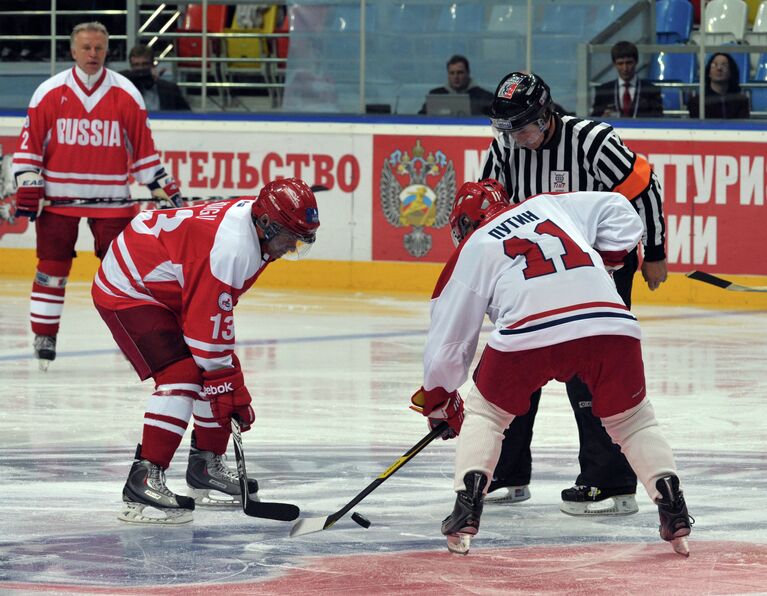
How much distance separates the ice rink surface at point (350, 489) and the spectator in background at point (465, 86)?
2.59 meters

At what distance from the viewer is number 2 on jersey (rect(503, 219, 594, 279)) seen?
3615 mm

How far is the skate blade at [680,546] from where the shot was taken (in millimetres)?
3752

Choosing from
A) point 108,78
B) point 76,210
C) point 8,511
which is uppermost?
point 108,78

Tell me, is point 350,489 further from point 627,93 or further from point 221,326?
point 627,93

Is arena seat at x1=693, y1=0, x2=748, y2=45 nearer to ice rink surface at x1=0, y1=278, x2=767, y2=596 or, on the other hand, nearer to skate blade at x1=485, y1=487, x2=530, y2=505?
ice rink surface at x1=0, y1=278, x2=767, y2=596

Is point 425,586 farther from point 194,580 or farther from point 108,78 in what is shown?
point 108,78

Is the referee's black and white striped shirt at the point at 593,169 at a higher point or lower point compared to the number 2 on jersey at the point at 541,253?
higher

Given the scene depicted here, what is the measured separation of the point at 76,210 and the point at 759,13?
4.98m

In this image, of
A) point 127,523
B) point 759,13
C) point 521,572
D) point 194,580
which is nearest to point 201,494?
point 127,523

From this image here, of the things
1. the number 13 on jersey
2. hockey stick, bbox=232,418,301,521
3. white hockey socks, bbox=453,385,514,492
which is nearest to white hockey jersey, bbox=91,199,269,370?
the number 13 on jersey

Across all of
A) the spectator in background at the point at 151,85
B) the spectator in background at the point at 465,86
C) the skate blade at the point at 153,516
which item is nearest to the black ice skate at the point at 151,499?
the skate blade at the point at 153,516

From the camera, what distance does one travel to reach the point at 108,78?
7.16 metres

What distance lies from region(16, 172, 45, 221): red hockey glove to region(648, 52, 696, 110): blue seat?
4281 mm

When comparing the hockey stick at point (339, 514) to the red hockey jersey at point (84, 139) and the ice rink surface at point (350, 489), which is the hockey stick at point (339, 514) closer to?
the ice rink surface at point (350, 489)
